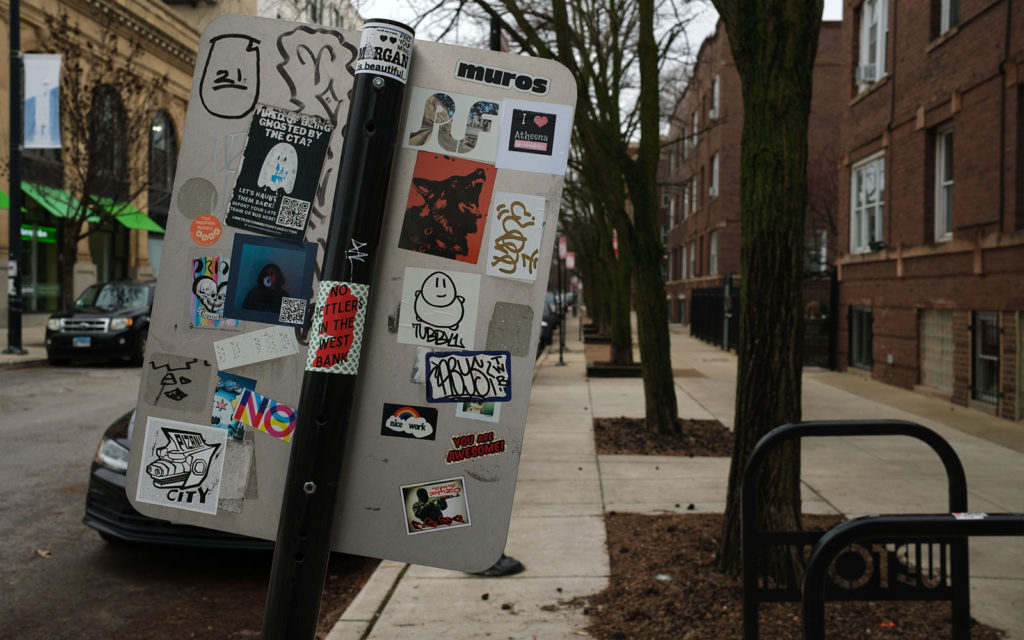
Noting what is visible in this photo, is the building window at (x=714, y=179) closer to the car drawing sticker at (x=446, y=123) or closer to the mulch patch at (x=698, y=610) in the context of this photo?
the mulch patch at (x=698, y=610)

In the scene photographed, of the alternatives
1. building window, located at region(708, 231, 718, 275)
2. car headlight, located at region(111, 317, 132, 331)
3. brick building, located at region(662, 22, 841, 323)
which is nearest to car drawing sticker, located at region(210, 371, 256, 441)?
car headlight, located at region(111, 317, 132, 331)

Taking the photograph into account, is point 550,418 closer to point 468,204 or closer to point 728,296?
point 468,204

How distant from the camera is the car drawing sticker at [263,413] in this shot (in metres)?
1.91

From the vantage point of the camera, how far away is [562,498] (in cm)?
713

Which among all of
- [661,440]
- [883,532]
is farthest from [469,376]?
[661,440]

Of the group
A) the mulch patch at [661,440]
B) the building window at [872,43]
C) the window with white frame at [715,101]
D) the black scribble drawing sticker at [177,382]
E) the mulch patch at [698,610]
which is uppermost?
the window with white frame at [715,101]

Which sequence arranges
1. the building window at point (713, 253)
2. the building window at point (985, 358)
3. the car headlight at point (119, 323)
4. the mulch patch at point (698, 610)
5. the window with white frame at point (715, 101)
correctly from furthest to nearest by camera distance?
1. the building window at point (713, 253)
2. the window with white frame at point (715, 101)
3. the car headlight at point (119, 323)
4. the building window at point (985, 358)
5. the mulch patch at point (698, 610)

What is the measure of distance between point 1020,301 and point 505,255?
37.3 feet

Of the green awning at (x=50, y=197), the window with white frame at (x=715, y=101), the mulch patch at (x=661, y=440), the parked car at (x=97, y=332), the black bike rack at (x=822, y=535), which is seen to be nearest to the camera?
the black bike rack at (x=822, y=535)

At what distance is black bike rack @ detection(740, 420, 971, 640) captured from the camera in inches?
113

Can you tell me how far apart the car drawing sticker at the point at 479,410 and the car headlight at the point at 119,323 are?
56.6 feet

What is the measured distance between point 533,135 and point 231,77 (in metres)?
0.71

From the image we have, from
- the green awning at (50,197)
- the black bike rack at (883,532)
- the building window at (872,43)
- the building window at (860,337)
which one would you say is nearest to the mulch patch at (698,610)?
the black bike rack at (883,532)

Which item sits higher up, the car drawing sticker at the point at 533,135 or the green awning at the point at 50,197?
the green awning at the point at 50,197
